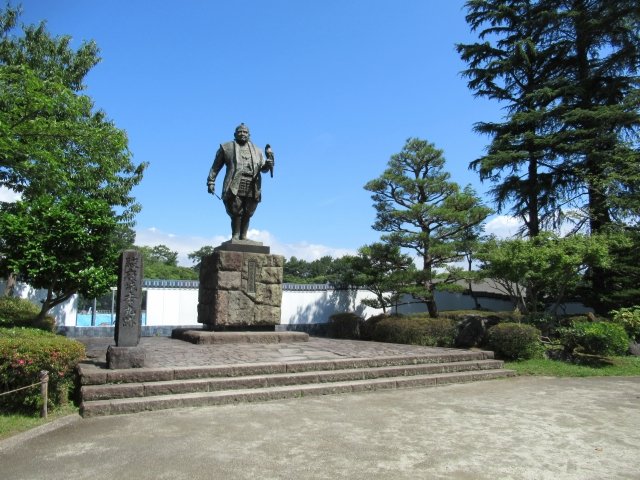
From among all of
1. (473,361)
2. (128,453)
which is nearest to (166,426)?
(128,453)

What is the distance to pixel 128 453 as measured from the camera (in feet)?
13.2

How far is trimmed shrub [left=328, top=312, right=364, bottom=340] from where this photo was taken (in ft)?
45.1

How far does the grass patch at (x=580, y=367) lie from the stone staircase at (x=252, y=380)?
3.22 feet

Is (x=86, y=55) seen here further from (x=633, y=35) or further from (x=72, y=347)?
(x=633, y=35)

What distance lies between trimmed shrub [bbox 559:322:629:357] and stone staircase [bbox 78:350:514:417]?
111 inches

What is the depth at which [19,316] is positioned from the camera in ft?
32.5

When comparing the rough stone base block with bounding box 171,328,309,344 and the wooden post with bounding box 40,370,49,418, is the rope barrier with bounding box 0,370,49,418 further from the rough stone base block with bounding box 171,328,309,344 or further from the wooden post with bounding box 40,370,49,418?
the rough stone base block with bounding box 171,328,309,344

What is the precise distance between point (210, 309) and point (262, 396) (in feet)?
14.3

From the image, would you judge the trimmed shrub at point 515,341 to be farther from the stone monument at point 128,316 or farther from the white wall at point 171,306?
the white wall at point 171,306

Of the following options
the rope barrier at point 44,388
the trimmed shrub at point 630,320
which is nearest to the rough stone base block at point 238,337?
the rope barrier at point 44,388

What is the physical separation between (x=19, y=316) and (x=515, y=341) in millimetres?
10951

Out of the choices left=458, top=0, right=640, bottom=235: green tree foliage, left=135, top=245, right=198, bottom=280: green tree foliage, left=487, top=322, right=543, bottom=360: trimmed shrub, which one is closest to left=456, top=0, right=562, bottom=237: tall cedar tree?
left=458, top=0, right=640, bottom=235: green tree foliage

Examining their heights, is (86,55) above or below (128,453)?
above

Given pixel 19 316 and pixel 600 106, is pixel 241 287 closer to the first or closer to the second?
pixel 19 316
